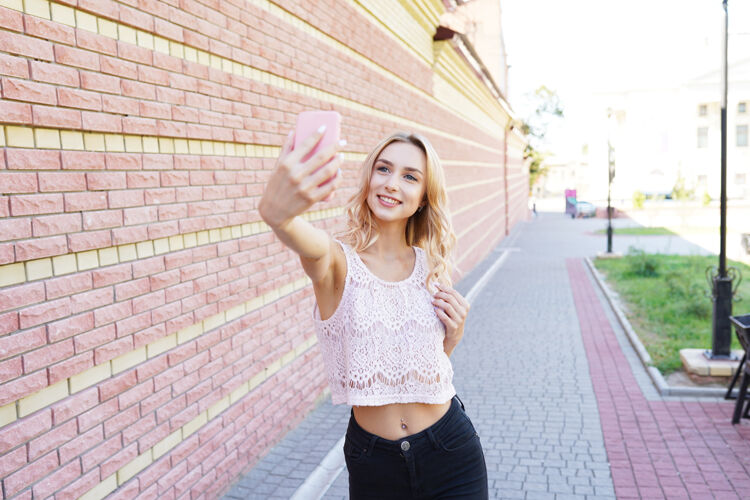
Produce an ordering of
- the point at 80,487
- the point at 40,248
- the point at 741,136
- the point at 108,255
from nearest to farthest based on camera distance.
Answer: the point at 40,248, the point at 80,487, the point at 108,255, the point at 741,136

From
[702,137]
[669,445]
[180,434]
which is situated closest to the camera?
[180,434]

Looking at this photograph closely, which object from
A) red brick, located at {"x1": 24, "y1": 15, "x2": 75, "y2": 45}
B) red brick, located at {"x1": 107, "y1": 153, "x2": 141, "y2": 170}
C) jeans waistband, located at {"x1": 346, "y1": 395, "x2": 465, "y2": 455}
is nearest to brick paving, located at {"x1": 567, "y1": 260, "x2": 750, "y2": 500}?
jeans waistband, located at {"x1": 346, "y1": 395, "x2": 465, "y2": 455}

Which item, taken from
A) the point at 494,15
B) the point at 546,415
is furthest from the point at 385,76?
the point at 494,15

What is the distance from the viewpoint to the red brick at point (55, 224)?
9.01 feet

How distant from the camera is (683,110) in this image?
56156mm

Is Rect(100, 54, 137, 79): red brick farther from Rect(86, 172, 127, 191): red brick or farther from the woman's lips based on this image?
the woman's lips

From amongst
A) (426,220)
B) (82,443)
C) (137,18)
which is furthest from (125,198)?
(426,220)

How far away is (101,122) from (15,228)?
746mm

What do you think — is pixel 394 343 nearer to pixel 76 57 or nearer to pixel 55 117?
pixel 55 117

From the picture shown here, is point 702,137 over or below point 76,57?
over

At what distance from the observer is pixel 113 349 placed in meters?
3.25

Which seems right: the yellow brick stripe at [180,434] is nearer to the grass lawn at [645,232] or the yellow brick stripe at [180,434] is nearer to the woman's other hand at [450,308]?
the woman's other hand at [450,308]

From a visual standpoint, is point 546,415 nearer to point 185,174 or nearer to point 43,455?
point 185,174

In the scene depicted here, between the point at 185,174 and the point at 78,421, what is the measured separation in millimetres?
1580
